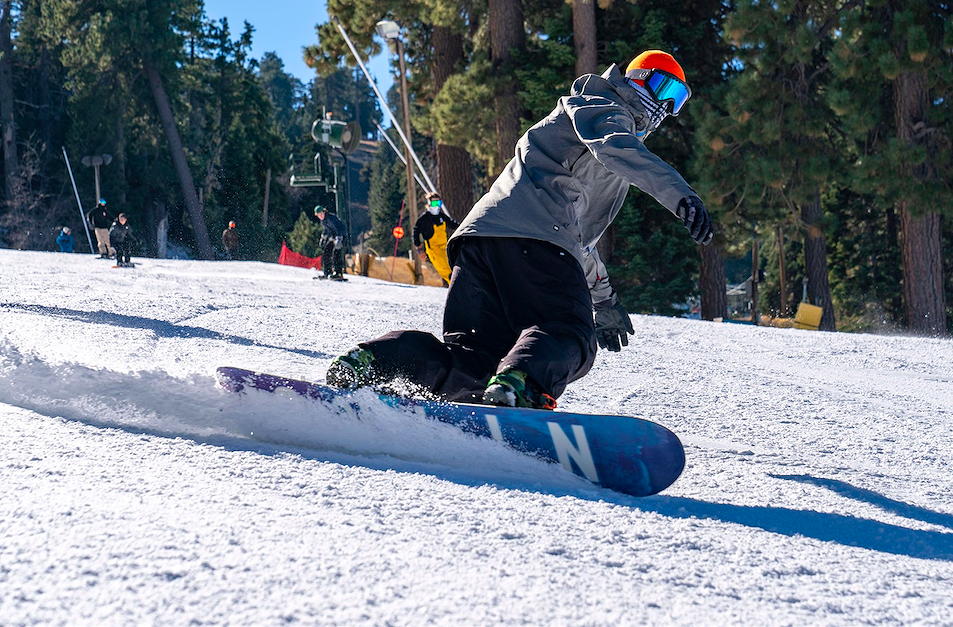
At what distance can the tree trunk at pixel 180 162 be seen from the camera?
3607 cm

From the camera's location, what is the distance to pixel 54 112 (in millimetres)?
43250

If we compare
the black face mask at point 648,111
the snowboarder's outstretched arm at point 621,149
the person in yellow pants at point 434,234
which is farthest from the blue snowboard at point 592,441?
the person in yellow pants at point 434,234

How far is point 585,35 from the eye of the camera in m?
16.7

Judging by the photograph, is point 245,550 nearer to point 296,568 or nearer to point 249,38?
point 296,568

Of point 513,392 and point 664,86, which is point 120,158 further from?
point 513,392

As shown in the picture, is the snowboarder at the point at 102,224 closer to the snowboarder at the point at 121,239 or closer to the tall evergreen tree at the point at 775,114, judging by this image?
the snowboarder at the point at 121,239

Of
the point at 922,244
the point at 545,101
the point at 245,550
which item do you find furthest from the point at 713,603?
the point at 545,101

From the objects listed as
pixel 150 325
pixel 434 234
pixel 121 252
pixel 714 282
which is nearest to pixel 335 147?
pixel 121 252

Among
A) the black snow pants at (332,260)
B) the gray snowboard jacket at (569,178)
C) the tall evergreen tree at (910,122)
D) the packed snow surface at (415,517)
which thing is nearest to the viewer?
the packed snow surface at (415,517)

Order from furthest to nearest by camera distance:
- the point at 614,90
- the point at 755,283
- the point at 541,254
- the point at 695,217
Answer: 1. the point at 755,283
2. the point at 614,90
3. the point at 541,254
4. the point at 695,217

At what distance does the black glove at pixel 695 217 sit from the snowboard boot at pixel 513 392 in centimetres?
61

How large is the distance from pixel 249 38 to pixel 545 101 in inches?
1540

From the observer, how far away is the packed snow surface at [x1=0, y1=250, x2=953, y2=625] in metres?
1.38

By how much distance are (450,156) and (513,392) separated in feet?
57.4
